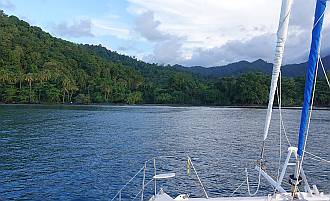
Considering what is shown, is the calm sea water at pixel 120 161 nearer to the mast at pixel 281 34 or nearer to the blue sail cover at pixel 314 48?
the blue sail cover at pixel 314 48

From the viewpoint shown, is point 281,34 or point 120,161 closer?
point 281,34

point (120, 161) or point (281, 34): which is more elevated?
point (281, 34)

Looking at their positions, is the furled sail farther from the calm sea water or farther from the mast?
the calm sea water

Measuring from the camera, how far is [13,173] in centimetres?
3388

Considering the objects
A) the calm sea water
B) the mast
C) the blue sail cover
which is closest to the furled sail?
the mast

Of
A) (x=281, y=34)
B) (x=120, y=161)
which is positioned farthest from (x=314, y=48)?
(x=120, y=161)

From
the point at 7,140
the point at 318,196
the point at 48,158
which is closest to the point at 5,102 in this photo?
the point at 7,140

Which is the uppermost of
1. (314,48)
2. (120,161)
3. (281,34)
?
(281,34)

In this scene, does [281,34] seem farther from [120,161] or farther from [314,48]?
[120,161]

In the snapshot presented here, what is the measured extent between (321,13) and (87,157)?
114 ft

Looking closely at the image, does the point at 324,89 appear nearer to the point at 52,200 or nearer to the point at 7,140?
the point at 7,140

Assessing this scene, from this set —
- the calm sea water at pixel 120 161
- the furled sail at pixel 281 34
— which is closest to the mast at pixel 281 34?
the furled sail at pixel 281 34

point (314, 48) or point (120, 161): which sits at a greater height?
point (314, 48)

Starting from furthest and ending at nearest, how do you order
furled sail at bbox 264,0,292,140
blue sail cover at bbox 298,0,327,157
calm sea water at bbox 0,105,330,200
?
calm sea water at bbox 0,105,330,200 < blue sail cover at bbox 298,0,327,157 < furled sail at bbox 264,0,292,140
